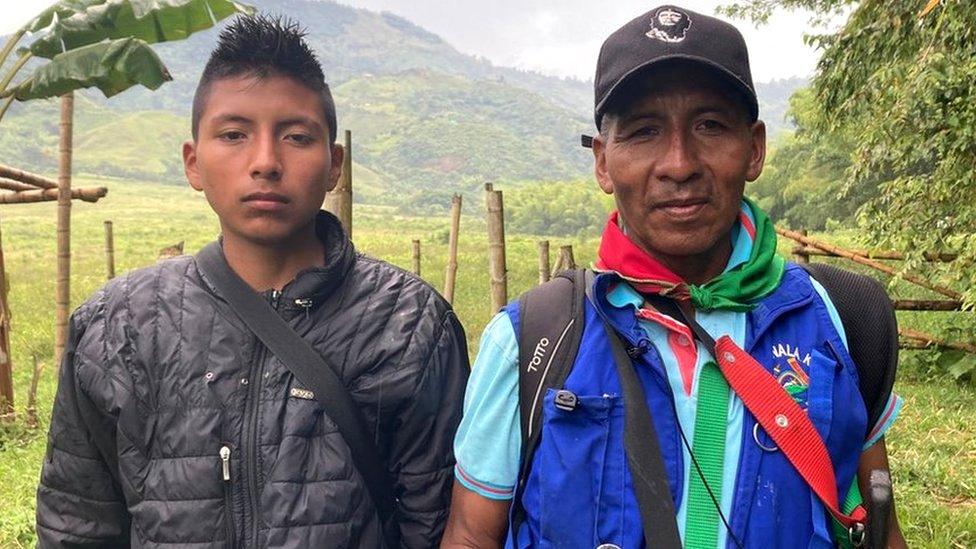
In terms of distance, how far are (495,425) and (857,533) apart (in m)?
0.55

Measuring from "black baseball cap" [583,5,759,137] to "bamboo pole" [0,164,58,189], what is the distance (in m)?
5.29

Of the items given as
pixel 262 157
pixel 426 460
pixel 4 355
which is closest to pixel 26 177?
pixel 4 355

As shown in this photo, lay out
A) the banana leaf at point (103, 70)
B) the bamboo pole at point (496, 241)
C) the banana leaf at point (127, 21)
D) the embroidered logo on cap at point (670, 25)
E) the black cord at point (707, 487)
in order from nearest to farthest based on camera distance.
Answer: the black cord at point (707, 487) → the embroidered logo on cap at point (670, 25) → the banana leaf at point (103, 70) → the banana leaf at point (127, 21) → the bamboo pole at point (496, 241)

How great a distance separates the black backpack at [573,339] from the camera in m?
1.22

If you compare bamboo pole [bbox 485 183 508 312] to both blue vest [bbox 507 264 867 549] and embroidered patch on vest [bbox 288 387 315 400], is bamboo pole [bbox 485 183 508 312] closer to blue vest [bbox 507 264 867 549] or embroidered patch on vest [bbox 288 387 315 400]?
embroidered patch on vest [bbox 288 387 315 400]

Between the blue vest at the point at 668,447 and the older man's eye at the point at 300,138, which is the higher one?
the older man's eye at the point at 300,138

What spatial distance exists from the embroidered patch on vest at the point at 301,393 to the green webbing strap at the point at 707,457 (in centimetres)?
65

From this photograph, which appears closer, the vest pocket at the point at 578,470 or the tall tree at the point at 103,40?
the vest pocket at the point at 578,470

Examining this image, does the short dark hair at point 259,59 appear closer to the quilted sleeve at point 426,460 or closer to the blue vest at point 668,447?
the quilted sleeve at point 426,460

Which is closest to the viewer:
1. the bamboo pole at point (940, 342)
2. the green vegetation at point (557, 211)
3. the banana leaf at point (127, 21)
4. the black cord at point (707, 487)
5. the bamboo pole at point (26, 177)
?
the black cord at point (707, 487)

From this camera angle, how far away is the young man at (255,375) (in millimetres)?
1379

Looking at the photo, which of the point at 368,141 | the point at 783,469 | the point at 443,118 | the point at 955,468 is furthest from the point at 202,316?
the point at 443,118

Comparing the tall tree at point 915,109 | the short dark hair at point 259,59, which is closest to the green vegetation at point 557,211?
the tall tree at point 915,109

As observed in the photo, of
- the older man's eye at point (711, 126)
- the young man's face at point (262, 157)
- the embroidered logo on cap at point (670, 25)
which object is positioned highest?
the embroidered logo on cap at point (670, 25)
